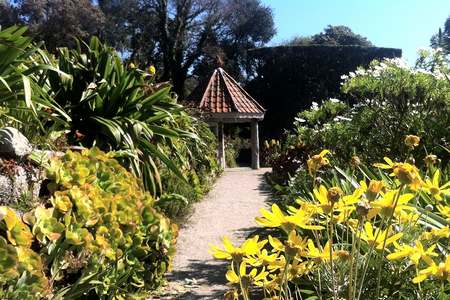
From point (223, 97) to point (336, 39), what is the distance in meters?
23.2

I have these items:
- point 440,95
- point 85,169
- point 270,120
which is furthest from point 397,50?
point 85,169

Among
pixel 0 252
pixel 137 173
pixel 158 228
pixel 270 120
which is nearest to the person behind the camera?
pixel 0 252

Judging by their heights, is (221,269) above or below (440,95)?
below

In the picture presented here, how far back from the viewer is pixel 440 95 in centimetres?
554

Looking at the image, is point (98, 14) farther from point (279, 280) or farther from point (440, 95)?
point (279, 280)

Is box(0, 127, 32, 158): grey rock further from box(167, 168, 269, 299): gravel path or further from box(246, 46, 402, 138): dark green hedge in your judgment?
box(246, 46, 402, 138): dark green hedge

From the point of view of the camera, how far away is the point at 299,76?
25391mm

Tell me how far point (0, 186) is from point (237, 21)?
30859 mm

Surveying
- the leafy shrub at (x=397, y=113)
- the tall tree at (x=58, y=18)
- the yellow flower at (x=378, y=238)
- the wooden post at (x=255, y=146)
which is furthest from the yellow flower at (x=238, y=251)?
the tall tree at (x=58, y=18)

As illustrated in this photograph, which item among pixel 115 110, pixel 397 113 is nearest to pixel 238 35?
pixel 397 113

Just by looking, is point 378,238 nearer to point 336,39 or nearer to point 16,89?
point 16,89

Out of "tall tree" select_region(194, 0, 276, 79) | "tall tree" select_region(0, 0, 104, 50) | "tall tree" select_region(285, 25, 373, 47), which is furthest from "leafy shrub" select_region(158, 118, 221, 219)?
"tall tree" select_region(285, 25, 373, 47)

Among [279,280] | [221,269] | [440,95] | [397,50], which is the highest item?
[397,50]

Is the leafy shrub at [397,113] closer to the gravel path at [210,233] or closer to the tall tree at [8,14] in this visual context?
the gravel path at [210,233]
